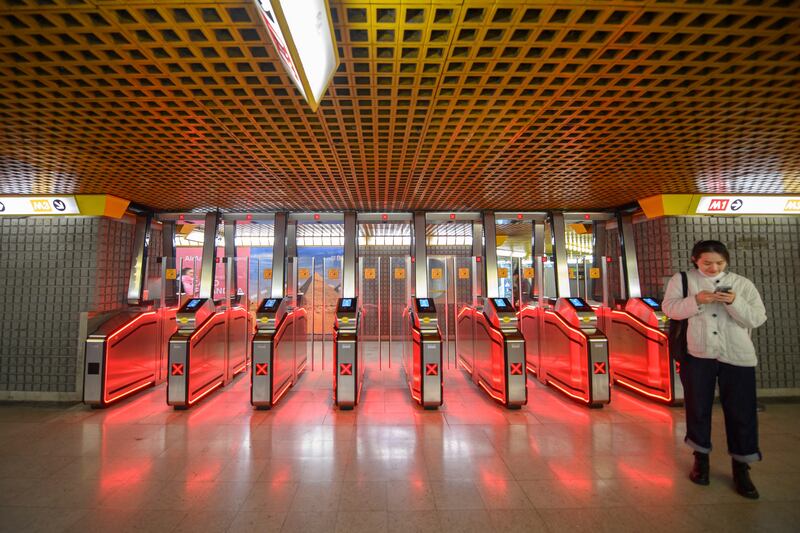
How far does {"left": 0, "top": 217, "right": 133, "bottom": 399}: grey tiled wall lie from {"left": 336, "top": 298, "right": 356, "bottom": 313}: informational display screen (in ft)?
11.5

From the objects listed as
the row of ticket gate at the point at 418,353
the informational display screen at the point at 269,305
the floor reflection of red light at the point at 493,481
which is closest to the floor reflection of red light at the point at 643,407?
the row of ticket gate at the point at 418,353

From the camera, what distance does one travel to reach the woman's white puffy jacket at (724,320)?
263 cm

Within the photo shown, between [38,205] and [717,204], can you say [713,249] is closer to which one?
[717,204]

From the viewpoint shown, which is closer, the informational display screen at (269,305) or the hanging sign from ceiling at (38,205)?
the hanging sign from ceiling at (38,205)

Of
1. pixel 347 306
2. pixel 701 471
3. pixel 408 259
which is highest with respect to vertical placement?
pixel 408 259

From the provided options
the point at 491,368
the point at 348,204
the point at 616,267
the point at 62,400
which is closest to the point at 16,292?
the point at 62,400

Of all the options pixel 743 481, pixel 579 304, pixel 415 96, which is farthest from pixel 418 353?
pixel 415 96

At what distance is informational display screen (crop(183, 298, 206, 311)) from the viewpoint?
5004 millimetres

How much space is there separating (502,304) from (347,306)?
7.26 ft

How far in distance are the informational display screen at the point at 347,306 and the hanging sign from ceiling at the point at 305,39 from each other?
348 centimetres

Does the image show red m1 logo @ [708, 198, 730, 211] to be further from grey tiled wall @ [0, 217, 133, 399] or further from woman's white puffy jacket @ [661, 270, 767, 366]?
grey tiled wall @ [0, 217, 133, 399]

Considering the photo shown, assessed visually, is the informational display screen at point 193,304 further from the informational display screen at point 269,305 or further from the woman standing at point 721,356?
the woman standing at point 721,356

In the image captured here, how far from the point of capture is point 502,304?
5.10 metres

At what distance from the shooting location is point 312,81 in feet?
5.10
